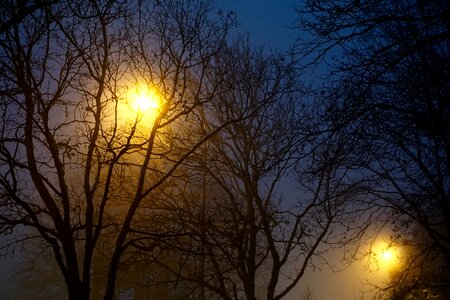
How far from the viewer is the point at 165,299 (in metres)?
22.1

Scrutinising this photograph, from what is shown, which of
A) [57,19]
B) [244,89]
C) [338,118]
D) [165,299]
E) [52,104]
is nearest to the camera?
[338,118]

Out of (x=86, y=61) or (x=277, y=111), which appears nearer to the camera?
(x=86, y=61)

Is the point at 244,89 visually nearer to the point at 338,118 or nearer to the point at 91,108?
the point at 91,108

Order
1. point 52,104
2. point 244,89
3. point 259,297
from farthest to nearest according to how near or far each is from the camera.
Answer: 1. point 259,297
2. point 244,89
3. point 52,104

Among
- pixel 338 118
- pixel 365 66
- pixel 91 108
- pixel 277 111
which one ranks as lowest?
pixel 338 118

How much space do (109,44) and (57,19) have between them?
1168mm

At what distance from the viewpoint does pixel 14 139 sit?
768 cm

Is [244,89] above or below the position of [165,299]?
above

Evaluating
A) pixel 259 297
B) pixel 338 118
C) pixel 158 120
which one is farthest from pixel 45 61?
pixel 259 297

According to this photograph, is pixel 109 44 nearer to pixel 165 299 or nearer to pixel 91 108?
pixel 91 108

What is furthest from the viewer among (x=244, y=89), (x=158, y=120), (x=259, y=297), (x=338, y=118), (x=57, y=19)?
(x=259, y=297)

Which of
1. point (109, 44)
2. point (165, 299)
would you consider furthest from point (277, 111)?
point (165, 299)

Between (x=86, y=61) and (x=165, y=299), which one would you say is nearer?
(x=86, y=61)

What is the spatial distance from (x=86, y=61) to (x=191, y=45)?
2201 millimetres
